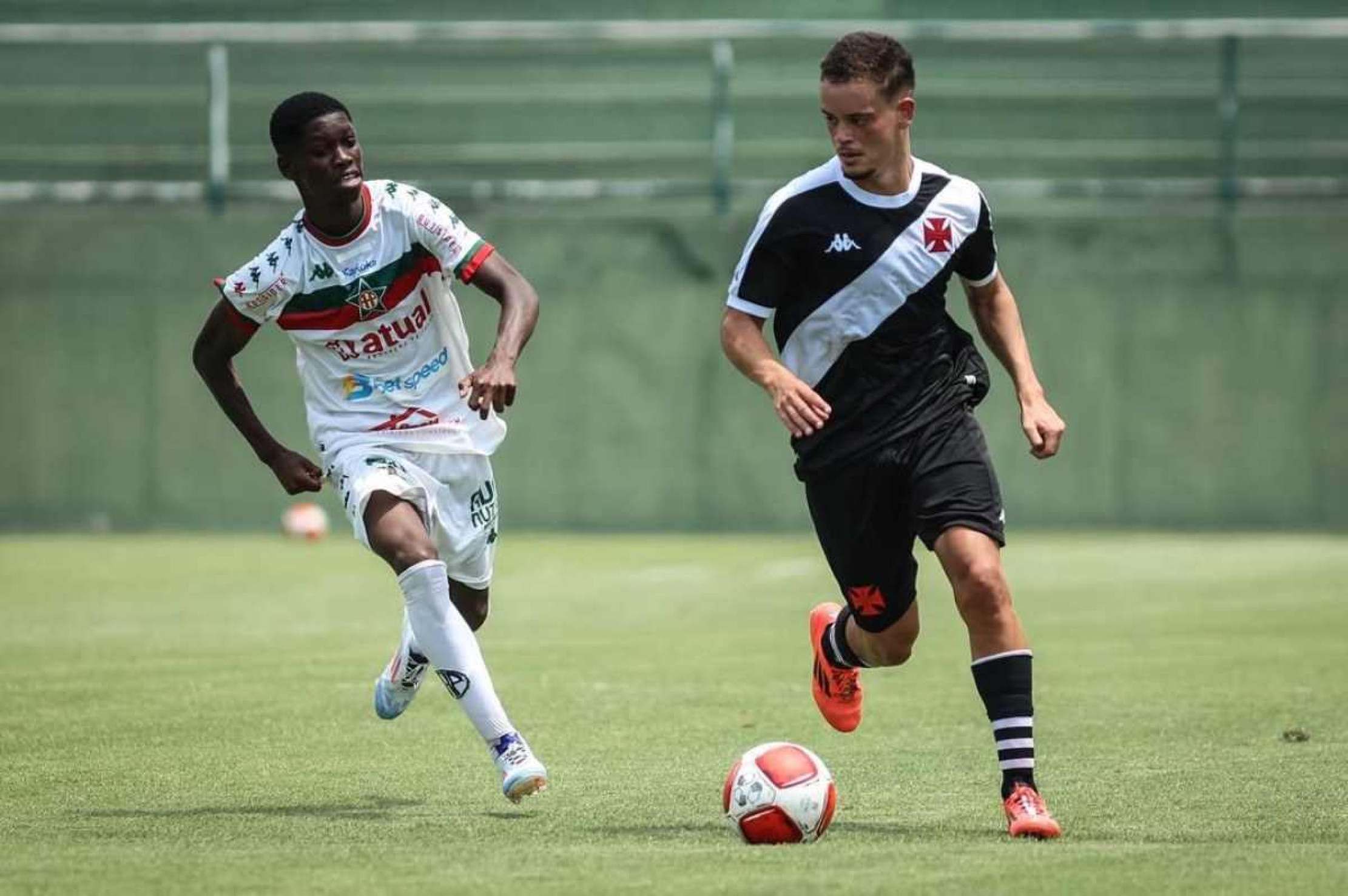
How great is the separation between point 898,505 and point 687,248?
1326cm

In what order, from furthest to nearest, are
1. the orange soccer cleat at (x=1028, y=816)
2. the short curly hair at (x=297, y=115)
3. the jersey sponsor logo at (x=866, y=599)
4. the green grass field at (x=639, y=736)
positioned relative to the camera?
1. the short curly hair at (x=297, y=115)
2. the jersey sponsor logo at (x=866, y=599)
3. the orange soccer cleat at (x=1028, y=816)
4. the green grass field at (x=639, y=736)

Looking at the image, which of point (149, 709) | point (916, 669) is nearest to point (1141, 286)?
point (916, 669)

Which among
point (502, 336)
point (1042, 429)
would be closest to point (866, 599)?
point (1042, 429)

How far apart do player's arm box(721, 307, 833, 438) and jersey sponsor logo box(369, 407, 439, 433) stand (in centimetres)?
136

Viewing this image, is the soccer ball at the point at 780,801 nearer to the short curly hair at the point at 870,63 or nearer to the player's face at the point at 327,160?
the short curly hair at the point at 870,63

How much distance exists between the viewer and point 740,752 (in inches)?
343

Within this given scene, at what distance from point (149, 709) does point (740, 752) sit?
278 cm

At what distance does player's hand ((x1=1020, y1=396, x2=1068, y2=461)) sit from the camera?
7090 mm

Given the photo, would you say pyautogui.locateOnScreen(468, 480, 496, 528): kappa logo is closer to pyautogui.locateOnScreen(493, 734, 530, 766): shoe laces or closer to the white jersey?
the white jersey

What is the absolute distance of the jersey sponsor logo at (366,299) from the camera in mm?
8109

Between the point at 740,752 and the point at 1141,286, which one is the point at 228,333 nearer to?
the point at 740,752

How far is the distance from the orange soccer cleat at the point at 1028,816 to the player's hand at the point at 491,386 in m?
2.01

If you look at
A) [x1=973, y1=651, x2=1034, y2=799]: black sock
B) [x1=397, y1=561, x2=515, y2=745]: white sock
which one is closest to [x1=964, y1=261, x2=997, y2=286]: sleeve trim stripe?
[x1=973, y1=651, x2=1034, y2=799]: black sock

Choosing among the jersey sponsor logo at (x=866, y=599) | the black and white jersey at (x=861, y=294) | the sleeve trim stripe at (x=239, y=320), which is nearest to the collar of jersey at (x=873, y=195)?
the black and white jersey at (x=861, y=294)
